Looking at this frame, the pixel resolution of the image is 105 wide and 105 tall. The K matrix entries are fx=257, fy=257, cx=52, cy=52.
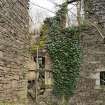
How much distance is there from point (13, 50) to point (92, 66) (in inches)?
112

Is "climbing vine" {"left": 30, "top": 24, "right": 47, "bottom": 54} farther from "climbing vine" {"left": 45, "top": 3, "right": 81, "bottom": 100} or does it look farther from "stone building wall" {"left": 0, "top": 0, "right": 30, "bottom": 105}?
"stone building wall" {"left": 0, "top": 0, "right": 30, "bottom": 105}

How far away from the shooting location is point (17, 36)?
25.1ft

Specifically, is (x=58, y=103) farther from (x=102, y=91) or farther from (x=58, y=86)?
(x=102, y=91)

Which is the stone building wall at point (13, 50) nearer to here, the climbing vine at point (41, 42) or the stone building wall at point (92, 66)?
the climbing vine at point (41, 42)

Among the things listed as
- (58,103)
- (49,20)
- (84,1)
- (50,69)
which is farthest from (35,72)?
(84,1)

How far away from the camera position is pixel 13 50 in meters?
7.30

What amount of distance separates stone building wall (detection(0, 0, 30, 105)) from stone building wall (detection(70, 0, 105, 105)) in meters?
1.90

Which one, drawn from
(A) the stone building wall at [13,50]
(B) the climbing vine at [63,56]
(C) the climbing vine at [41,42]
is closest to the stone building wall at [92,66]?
(B) the climbing vine at [63,56]

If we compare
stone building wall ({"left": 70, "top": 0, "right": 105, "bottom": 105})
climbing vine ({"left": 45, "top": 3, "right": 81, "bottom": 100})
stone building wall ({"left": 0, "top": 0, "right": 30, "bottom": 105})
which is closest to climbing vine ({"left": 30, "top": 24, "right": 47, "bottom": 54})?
climbing vine ({"left": 45, "top": 3, "right": 81, "bottom": 100})

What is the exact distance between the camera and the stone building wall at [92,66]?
333 inches

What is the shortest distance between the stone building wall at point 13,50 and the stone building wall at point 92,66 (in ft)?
6.23

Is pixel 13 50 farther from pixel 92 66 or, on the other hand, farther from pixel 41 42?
pixel 92 66

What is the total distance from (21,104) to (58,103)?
146 centimetres

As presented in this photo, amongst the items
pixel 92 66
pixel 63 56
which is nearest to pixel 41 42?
pixel 63 56
